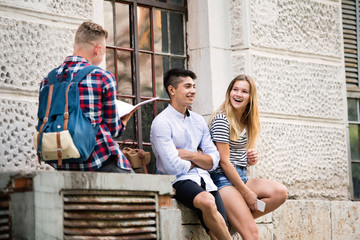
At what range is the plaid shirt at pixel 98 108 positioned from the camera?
5438mm

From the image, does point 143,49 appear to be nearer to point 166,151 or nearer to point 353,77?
point 166,151

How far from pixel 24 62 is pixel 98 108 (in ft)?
3.86

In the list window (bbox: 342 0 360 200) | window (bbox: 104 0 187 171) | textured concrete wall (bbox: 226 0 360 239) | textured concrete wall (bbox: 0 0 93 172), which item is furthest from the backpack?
window (bbox: 342 0 360 200)

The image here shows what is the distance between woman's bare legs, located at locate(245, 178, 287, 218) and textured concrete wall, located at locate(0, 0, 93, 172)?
2079 millimetres

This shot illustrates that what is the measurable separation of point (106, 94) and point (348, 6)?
472cm

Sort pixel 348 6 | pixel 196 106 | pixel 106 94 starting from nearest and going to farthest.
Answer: pixel 106 94 → pixel 196 106 → pixel 348 6

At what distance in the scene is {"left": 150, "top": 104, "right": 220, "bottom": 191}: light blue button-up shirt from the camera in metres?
6.61

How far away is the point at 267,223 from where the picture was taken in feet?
26.1

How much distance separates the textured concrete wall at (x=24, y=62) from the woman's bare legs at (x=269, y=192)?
208 centimetres

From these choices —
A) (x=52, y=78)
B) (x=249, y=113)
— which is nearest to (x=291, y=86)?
(x=249, y=113)

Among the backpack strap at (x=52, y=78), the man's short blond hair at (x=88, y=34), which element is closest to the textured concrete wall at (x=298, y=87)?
the man's short blond hair at (x=88, y=34)

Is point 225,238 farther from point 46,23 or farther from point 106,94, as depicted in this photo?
point 46,23

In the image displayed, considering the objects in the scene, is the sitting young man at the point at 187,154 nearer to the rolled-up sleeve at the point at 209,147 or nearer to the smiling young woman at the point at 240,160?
the rolled-up sleeve at the point at 209,147

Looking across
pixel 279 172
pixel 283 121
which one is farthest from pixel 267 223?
pixel 283 121
